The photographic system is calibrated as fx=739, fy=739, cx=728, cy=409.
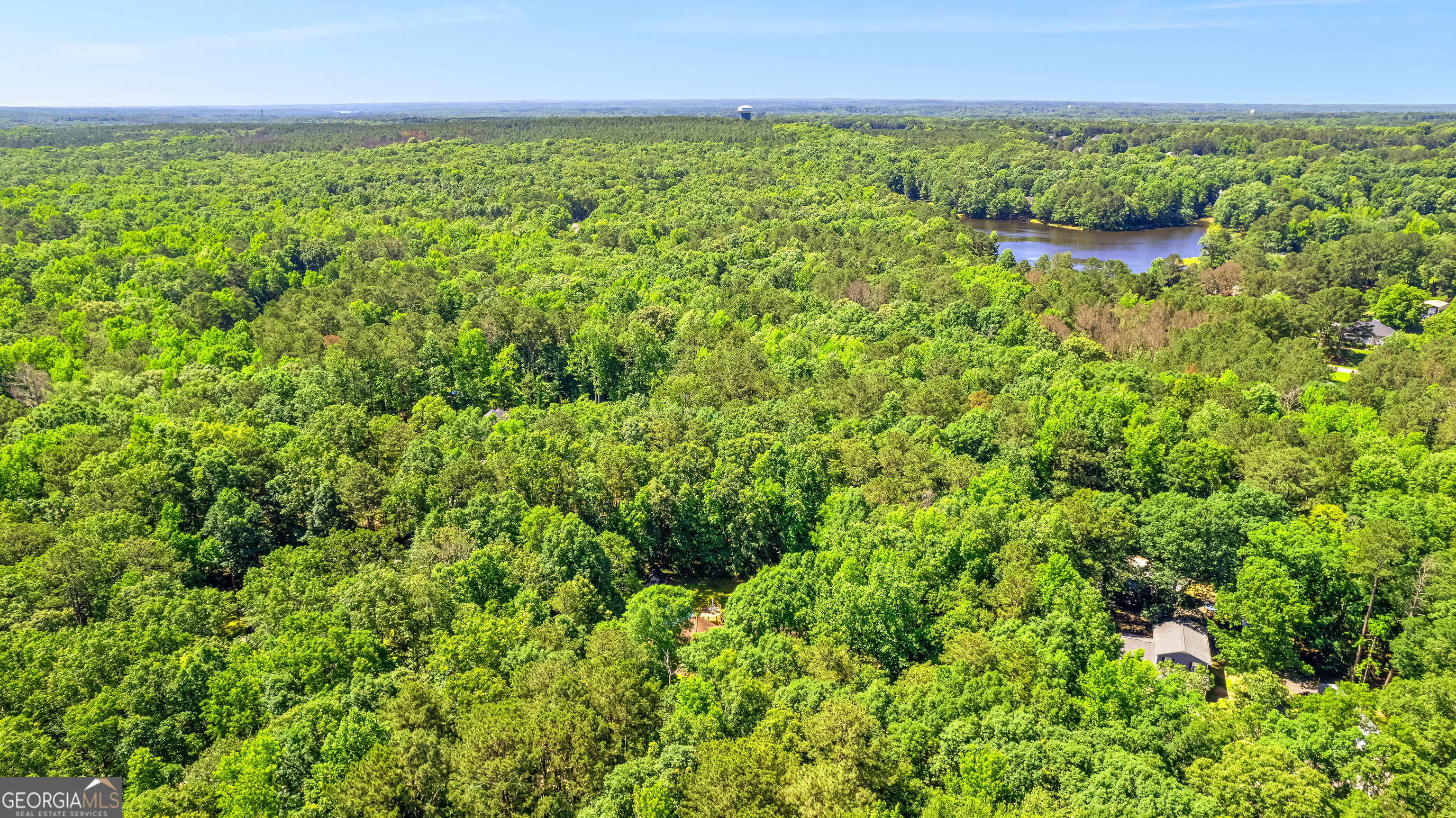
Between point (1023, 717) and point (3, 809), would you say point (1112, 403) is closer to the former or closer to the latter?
point (1023, 717)

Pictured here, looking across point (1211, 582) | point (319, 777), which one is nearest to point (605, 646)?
point (319, 777)

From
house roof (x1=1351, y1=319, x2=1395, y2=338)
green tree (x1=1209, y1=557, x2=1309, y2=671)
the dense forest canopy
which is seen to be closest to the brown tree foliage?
the dense forest canopy

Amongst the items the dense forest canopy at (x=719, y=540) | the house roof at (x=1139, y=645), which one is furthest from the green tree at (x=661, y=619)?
the house roof at (x=1139, y=645)

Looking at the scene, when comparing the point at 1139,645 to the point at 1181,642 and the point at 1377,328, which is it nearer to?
the point at 1181,642

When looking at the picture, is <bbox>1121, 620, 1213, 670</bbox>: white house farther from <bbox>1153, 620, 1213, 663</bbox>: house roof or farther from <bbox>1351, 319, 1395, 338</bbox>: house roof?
<bbox>1351, 319, 1395, 338</bbox>: house roof

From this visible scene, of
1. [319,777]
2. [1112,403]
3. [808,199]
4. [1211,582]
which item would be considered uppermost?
[808,199]
